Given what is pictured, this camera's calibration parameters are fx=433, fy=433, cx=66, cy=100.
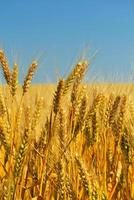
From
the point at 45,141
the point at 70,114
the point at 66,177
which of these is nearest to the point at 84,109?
the point at 70,114

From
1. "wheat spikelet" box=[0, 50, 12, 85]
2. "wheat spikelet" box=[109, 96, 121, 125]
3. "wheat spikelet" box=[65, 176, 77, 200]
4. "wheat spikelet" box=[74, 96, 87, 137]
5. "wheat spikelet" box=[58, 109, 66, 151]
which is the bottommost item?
"wheat spikelet" box=[65, 176, 77, 200]

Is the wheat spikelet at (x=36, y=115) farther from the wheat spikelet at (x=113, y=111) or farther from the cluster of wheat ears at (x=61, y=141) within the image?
the wheat spikelet at (x=113, y=111)

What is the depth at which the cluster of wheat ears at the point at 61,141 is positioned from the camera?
1992mm

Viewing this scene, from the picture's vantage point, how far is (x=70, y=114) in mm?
2543

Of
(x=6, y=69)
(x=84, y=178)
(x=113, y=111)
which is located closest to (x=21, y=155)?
(x=84, y=178)

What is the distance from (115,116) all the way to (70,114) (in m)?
0.37

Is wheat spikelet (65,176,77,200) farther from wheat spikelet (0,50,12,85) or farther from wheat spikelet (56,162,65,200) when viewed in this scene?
wheat spikelet (0,50,12,85)

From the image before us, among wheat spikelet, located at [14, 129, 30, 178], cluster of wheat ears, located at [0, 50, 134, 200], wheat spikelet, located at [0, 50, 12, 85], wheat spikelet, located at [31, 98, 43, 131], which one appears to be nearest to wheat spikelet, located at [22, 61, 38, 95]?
cluster of wheat ears, located at [0, 50, 134, 200]

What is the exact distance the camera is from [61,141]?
2.19 m

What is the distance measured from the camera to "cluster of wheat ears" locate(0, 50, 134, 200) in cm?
199

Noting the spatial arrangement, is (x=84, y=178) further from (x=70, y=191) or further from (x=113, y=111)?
(x=113, y=111)

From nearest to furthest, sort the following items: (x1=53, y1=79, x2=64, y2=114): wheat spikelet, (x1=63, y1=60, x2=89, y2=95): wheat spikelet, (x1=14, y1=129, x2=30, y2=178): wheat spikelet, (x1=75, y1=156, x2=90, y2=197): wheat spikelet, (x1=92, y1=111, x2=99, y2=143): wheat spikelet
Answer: (x1=75, y1=156, x2=90, y2=197): wheat spikelet, (x1=14, y1=129, x2=30, y2=178): wheat spikelet, (x1=53, y1=79, x2=64, y2=114): wheat spikelet, (x1=63, y1=60, x2=89, y2=95): wheat spikelet, (x1=92, y1=111, x2=99, y2=143): wheat spikelet

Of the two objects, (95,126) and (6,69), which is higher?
(6,69)

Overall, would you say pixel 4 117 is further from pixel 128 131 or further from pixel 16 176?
pixel 128 131
